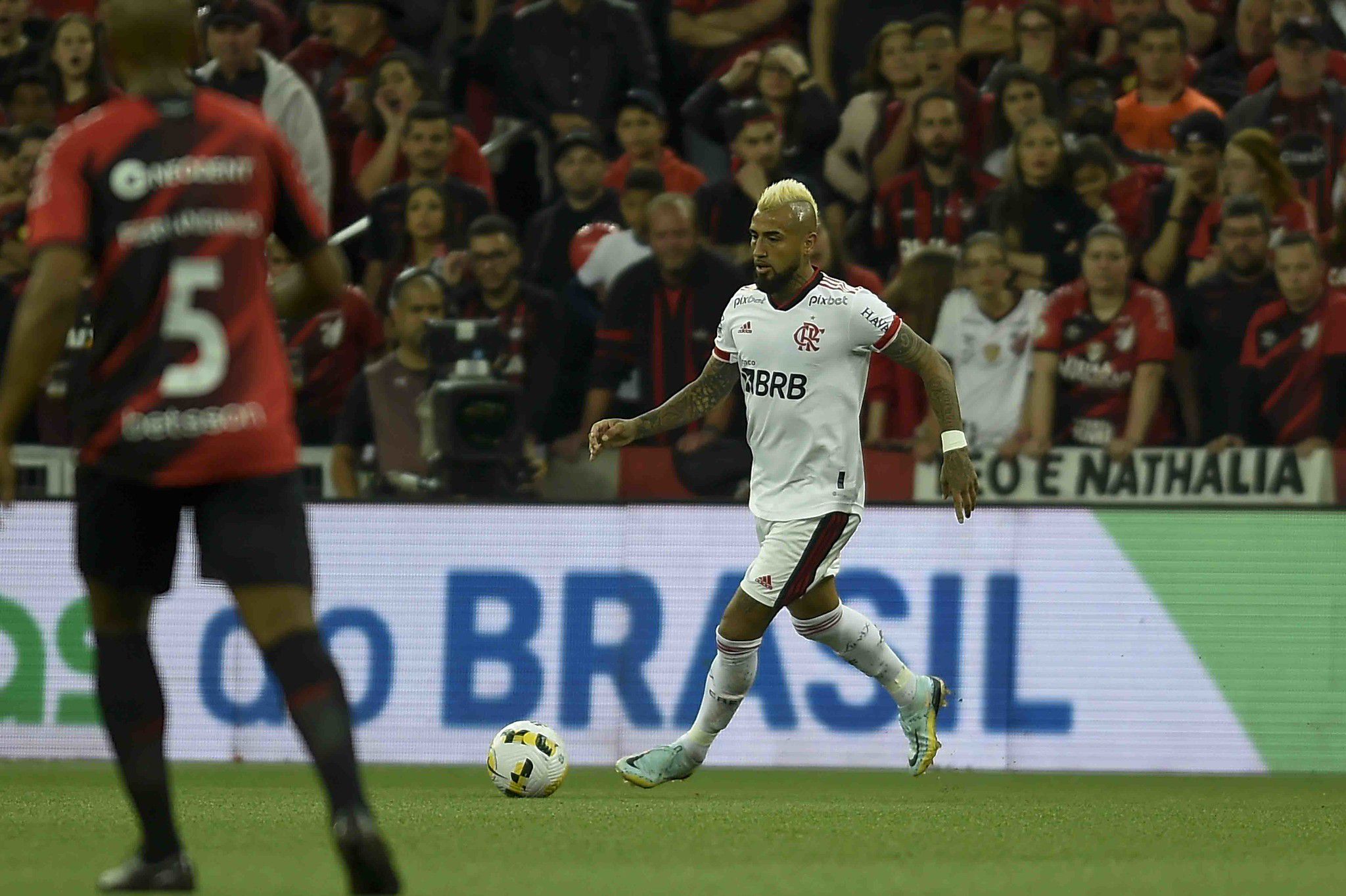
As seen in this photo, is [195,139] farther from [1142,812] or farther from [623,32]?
[623,32]

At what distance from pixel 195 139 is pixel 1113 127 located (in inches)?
351

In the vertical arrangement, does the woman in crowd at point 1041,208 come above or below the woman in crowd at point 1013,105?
below

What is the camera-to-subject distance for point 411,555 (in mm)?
10766

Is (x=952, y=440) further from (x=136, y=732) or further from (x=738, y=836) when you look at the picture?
(x=136, y=732)

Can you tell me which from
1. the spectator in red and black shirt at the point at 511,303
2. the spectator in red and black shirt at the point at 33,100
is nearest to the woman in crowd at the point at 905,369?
the spectator in red and black shirt at the point at 511,303

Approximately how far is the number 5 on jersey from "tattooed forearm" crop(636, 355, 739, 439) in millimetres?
3517

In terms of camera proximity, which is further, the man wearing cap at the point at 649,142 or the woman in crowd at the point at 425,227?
the man wearing cap at the point at 649,142

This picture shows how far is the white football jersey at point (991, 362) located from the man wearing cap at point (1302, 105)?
2.16 meters

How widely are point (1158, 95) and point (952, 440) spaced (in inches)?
236

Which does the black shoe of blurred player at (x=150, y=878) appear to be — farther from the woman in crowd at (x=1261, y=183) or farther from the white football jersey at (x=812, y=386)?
the woman in crowd at (x=1261, y=183)

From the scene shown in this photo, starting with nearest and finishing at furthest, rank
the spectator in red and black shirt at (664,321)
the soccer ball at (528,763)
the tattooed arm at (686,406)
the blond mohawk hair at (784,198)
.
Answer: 1. the blond mohawk hair at (784,198)
2. the tattooed arm at (686,406)
3. the soccer ball at (528,763)
4. the spectator in red and black shirt at (664,321)

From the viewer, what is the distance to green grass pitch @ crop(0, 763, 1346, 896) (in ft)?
18.8

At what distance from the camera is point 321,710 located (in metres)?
5.04

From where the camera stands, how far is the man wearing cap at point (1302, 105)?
1256cm
